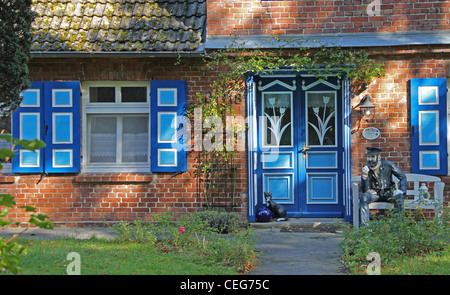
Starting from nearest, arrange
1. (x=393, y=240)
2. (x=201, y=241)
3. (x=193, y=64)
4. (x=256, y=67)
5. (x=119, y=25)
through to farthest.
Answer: (x=393, y=240), (x=201, y=241), (x=256, y=67), (x=193, y=64), (x=119, y=25)

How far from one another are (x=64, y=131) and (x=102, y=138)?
2.23 ft

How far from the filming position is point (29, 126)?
10.1 meters

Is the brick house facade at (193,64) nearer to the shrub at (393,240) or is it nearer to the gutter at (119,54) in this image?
the gutter at (119,54)

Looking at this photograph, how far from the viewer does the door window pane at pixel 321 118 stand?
10172 mm

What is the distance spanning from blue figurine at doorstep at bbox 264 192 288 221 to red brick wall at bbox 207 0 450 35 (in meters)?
2.84

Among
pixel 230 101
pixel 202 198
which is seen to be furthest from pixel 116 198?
pixel 230 101

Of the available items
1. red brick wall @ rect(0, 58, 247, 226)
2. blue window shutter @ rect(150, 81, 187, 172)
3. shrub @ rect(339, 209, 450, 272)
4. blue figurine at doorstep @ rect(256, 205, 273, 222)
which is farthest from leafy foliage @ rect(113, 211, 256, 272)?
blue window shutter @ rect(150, 81, 187, 172)

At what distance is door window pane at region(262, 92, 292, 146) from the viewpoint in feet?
33.5

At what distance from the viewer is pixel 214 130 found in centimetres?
988

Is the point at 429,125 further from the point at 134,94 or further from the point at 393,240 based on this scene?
the point at 134,94

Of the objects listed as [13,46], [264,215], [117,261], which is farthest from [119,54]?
[117,261]

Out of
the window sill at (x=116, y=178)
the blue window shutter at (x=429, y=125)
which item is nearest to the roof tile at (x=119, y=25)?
the window sill at (x=116, y=178)

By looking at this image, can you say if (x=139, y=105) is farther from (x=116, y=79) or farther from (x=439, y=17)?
(x=439, y=17)
